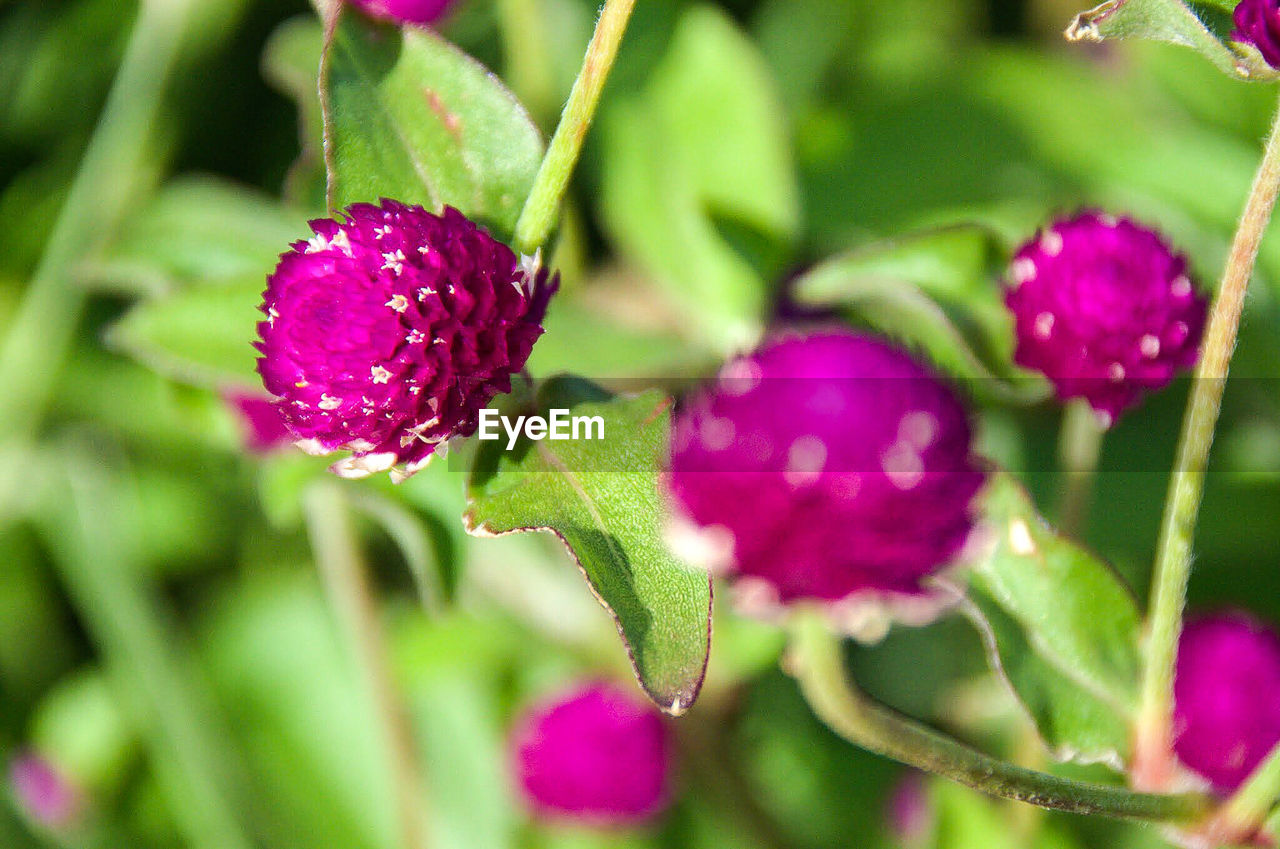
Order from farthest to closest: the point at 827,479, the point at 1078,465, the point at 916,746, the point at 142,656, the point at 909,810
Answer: the point at 142,656, the point at 909,810, the point at 1078,465, the point at 916,746, the point at 827,479

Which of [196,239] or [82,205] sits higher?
[196,239]

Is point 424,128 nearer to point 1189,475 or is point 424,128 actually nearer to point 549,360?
point 549,360

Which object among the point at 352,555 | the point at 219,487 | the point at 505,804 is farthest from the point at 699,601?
the point at 219,487

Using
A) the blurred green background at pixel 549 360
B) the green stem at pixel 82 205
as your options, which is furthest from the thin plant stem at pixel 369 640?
the green stem at pixel 82 205

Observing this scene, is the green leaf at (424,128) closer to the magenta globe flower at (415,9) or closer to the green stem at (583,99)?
the green stem at (583,99)

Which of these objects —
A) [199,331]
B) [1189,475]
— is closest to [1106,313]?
[1189,475]

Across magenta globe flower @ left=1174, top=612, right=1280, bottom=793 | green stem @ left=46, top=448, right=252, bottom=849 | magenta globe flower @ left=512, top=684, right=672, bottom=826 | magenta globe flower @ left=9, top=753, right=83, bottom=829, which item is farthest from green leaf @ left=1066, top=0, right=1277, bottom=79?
magenta globe flower @ left=9, top=753, right=83, bottom=829
